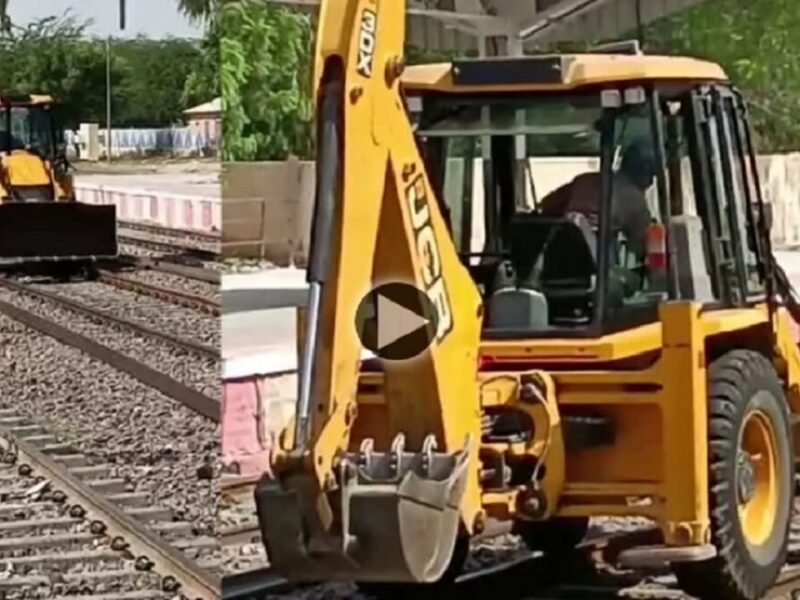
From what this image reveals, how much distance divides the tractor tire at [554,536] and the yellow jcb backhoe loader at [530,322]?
0.13 ft

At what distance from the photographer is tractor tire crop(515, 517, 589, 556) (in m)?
4.98

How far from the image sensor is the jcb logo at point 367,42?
12.6 feet

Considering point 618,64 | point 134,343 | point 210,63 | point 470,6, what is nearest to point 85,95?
point 210,63

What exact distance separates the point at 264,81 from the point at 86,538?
1.76 metres

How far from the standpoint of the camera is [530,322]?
175 inches

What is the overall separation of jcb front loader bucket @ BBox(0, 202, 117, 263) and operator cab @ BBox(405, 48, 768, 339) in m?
1.19

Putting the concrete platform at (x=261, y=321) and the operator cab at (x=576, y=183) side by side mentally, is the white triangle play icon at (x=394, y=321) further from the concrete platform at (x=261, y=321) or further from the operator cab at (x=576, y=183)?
the operator cab at (x=576, y=183)

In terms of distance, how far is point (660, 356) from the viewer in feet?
14.2

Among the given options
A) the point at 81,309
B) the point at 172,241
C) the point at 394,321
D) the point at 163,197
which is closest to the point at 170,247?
the point at 172,241

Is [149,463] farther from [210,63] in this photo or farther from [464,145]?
[210,63]

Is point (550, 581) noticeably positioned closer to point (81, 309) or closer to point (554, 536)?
point (554, 536)

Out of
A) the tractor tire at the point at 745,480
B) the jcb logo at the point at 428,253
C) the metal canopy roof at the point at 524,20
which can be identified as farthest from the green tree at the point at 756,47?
the jcb logo at the point at 428,253

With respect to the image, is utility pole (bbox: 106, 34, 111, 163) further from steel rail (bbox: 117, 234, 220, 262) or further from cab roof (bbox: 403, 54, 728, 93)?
cab roof (bbox: 403, 54, 728, 93)

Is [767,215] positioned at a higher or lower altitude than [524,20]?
lower
